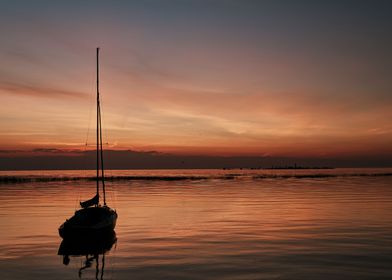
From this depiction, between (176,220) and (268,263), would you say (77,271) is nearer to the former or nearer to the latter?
(268,263)

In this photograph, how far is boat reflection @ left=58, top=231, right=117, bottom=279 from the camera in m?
27.9

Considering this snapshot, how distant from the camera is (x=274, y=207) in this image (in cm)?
5984

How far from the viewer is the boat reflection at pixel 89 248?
2787 cm

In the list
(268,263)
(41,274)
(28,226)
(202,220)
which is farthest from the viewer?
(202,220)

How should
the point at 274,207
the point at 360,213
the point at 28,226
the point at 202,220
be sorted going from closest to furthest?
the point at 28,226 → the point at 202,220 → the point at 360,213 → the point at 274,207

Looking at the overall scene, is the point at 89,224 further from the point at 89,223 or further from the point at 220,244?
the point at 220,244

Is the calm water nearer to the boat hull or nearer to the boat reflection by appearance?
the boat reflection

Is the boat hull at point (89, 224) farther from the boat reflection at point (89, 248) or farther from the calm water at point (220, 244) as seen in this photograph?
the calm water at point (220, 244)

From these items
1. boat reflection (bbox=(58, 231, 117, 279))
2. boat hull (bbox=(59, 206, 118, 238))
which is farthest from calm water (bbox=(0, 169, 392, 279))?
boat hull (bbox=(59, 206, 118, 238))

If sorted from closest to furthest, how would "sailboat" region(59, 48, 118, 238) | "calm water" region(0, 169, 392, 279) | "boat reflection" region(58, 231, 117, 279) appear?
"calm water" region(0, 169, 392, 279), "boat reflection" region(58, 231, 117, 279), "sailboat" region(59, 48, 118, 238)

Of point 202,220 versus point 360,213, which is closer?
point 202,220

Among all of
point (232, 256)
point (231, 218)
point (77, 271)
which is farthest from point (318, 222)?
point (77, 271)

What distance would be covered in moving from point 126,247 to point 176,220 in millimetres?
15205

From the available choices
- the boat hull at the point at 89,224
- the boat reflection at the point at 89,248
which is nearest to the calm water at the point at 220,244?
the boat reflection at the point at 89,248
